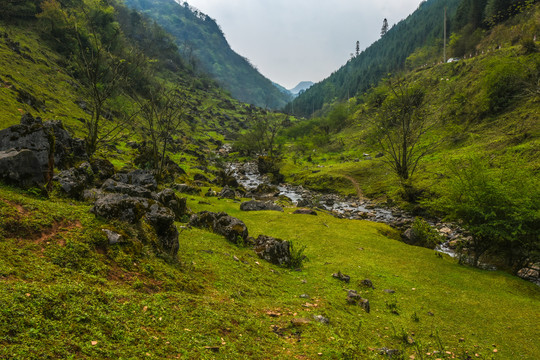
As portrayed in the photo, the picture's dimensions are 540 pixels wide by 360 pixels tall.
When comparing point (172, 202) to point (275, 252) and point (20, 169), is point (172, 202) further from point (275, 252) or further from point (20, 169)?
point (20, 169)

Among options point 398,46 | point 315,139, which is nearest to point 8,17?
point 315,139

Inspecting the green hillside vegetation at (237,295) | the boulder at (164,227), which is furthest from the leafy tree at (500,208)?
the boulder at (164,227)

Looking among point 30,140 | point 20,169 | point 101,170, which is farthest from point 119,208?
point 101,170

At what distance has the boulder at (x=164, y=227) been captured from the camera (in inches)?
376

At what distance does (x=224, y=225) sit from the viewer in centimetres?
1603

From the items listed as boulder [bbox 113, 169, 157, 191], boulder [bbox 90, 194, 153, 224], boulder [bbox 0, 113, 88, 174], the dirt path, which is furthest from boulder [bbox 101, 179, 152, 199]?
the dirt path

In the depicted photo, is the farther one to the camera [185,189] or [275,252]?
[185,189]

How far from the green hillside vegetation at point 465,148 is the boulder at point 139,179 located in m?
23.0

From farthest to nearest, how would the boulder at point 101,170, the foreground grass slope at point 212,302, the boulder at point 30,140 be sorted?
1. the boulder at point 101,170
2. the boulder at point 30,140
3. the foreground grass slope at point 212,302

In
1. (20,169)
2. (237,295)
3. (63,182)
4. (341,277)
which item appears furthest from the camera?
(341,277)

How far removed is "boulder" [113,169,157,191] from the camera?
907 inches

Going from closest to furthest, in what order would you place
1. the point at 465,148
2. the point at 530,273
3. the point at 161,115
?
the point at 530,273 < the point at 161,115 < the point at 465,148

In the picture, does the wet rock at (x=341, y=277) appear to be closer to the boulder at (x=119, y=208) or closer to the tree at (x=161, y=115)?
the boulder at (x=119, y=208)

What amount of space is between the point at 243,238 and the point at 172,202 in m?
5.51
